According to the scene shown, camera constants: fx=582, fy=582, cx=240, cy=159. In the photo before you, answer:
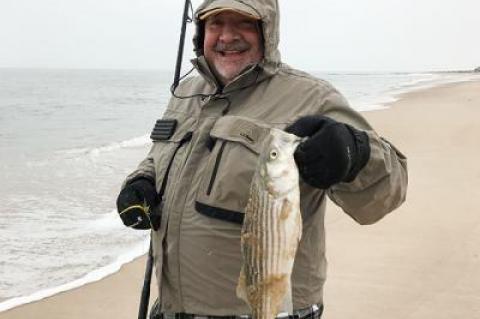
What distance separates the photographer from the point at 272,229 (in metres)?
2.35

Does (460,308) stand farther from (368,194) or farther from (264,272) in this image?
(264,272)

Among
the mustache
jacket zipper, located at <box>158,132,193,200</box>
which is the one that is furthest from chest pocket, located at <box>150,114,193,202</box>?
the mustache

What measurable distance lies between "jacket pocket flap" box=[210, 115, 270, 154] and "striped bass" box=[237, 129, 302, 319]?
41 centimetres

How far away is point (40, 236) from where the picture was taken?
815 centimetres

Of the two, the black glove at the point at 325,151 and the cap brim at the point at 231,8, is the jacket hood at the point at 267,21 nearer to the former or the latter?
the cap brim at the point at 231,8

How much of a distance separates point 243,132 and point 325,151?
57 cm

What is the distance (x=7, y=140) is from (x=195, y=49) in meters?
18.5

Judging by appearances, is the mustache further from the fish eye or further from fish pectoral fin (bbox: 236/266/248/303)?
fish pectoral fin (bbox: 236/266/248/303)

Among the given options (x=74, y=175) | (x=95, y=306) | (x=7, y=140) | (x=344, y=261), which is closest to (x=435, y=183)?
(x=344, y=261)

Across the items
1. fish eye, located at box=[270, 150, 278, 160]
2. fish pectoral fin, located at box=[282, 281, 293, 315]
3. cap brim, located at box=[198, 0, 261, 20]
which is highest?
cap brim, located at box=[198, 0, 261, 20]

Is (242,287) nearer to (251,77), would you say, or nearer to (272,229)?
(272,229)

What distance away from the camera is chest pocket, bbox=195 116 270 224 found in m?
2.73

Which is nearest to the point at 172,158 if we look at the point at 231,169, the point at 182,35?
Answer: the point at 231,169

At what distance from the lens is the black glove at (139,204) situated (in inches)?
122
